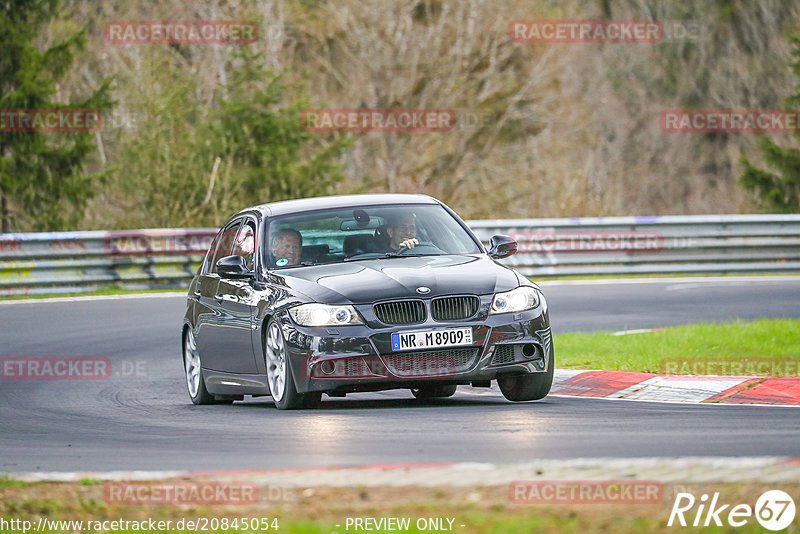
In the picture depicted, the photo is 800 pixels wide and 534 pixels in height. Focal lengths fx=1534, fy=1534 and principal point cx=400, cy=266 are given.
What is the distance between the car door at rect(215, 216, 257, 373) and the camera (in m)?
11.6

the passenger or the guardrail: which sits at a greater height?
the passenger

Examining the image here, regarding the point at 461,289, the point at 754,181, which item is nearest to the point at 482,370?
the point at 461,289

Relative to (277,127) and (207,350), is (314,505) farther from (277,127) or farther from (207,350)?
(277,127)

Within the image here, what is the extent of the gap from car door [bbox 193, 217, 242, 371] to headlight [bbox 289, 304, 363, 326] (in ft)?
5.55

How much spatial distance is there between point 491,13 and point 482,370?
105ft

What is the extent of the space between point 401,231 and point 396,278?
1.13 metres

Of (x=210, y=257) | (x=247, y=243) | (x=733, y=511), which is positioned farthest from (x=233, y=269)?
(x=733, y=511)

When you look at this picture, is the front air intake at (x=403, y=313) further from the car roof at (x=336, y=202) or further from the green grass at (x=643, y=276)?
the green grass at (x=643, y=276)

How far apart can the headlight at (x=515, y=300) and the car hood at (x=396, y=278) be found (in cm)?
6

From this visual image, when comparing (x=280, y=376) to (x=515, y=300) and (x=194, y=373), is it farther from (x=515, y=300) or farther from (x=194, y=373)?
(x=194, y=373)

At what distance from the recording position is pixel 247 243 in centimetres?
1230

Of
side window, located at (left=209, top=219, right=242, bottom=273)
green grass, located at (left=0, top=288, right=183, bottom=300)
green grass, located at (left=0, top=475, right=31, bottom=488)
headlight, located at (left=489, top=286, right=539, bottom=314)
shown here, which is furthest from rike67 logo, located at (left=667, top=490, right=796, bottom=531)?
green grass, located at (left=0, top=288, right=183, bottom=300)

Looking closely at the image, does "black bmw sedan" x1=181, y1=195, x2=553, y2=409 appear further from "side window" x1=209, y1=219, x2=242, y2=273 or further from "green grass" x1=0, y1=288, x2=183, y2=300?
"green grass" x1=0, y1=288, x2=183, y2=300

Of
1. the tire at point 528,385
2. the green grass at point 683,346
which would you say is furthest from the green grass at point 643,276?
the tire at point 528,385
